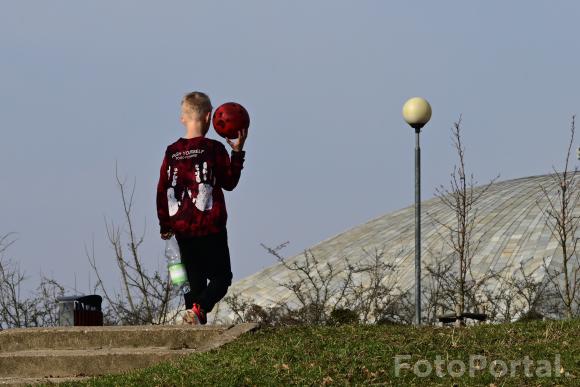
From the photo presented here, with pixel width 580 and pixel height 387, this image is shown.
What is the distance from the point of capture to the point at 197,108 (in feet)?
40.1

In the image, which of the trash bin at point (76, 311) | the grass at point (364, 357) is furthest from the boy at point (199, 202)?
the trash bin at point (76, 311)

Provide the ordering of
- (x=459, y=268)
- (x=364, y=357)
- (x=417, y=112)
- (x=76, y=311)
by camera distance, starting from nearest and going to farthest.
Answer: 1. (x=364, y=357)
2. (x=76, y=311)
3. (x=417, y=112)
4. (x=459, y=268)

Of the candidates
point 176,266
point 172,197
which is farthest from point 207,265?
point 172,197

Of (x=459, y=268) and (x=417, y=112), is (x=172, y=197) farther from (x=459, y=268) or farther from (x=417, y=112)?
(x=459, y=268)

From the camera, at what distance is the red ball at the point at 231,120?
1198cm

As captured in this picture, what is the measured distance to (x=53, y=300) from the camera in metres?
19.3

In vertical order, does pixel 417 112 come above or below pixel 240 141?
A: above

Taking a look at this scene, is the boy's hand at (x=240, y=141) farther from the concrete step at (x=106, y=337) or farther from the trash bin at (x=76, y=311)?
the trash bin at (x=76, y=311)

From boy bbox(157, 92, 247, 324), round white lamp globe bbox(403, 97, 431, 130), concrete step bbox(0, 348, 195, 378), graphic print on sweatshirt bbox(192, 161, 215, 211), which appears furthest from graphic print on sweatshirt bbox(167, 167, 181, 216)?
round white lamp globe bbox(403, 97, 431, 130)

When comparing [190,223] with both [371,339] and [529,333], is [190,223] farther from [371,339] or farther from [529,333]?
[529,333]

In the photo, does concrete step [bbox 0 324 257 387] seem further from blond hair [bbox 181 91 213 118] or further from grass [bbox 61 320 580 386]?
blond hair [bbox 181 91 213 118]

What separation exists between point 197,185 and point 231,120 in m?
0.78

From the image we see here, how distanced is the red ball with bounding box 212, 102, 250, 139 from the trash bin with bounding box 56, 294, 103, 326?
3.30 m

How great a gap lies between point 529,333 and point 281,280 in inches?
780
